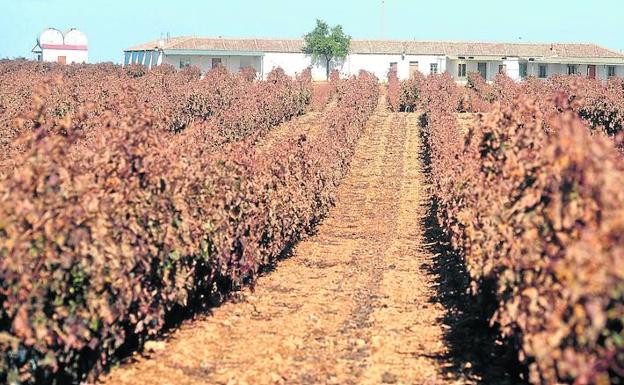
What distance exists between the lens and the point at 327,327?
986 centimetres

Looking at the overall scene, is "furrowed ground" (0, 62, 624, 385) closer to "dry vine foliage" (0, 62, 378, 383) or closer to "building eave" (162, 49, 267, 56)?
"dry vine foliage" (0, 62, 378, 383)

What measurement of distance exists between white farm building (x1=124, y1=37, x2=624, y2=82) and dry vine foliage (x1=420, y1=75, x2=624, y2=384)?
66963mm

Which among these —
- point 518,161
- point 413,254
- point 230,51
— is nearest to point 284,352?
point 518,161

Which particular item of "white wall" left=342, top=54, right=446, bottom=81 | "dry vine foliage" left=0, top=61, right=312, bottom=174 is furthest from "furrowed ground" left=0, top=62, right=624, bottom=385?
"white wall" left=342, top=54, right=446, bottom=81

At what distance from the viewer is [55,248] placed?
6645mm

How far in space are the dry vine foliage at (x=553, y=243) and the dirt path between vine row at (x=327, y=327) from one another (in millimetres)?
1153

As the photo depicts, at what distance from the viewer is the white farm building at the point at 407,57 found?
245 ft

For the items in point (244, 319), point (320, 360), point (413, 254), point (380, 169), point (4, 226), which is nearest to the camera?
point (4, 226)

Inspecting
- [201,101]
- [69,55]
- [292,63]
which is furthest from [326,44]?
[201,101]

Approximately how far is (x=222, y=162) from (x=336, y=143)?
11758 mm

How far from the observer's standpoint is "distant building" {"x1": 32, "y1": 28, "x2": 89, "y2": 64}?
84875mm

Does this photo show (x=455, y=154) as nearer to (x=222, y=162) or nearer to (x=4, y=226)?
(x=222, y=162)

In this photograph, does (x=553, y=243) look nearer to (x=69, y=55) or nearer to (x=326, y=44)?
(x=326, y=44)

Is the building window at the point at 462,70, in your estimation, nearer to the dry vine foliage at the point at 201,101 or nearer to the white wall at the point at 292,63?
the white wall at the point at 292,63
